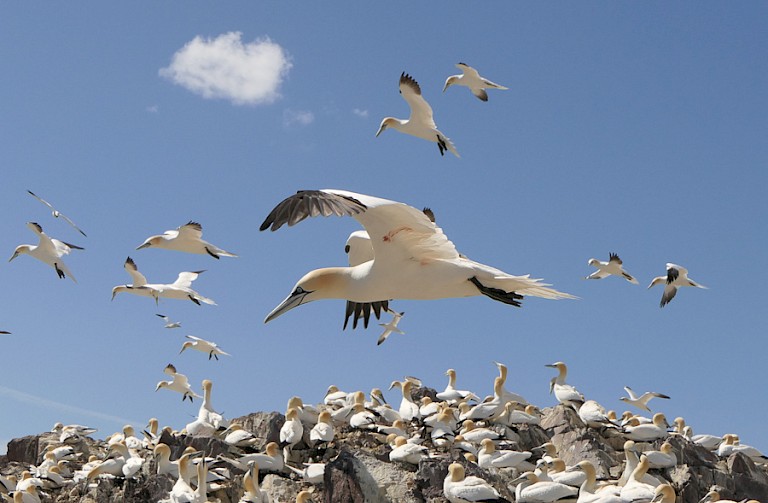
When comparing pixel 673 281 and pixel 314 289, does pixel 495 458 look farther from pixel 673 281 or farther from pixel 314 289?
pixel 673 281

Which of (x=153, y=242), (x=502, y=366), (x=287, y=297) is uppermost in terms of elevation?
(x=153, y=242)

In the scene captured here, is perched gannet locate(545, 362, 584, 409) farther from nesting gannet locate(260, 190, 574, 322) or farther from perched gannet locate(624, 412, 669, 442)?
nesting gannet locate(260, 190, 574, 322)

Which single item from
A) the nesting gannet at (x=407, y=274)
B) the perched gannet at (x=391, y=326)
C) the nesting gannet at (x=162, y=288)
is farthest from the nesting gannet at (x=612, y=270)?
the nesting gannet at (x=407, y=274)

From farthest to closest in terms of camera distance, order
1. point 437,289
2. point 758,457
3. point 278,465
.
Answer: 1. point 758,457
2. point 278,465
3. point 437,289

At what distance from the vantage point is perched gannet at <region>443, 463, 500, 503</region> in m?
11.8

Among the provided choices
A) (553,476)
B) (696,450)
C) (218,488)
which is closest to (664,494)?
(553,476)

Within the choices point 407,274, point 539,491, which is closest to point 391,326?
point 539,491

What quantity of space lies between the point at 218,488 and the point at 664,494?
17.5 ft

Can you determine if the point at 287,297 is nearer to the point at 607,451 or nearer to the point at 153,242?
the point at 607,451

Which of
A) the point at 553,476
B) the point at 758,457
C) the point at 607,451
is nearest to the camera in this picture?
the point at 553,476

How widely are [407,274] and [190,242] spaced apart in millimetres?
8885

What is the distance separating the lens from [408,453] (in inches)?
511

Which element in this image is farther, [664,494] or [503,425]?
[503,425]

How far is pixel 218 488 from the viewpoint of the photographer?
1377 cm
